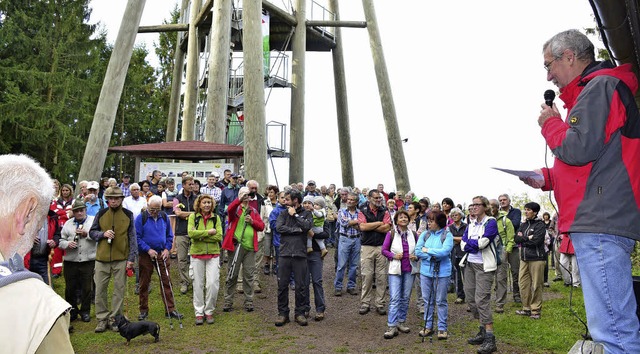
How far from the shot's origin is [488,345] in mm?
8273

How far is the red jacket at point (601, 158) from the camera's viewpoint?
9.23 ft

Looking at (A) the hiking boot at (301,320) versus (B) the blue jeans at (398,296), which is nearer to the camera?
(B) the blue jeans at (398,296)

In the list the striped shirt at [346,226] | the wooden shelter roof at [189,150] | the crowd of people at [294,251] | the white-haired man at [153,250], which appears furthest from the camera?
the wooden shelter roof at [189,150]

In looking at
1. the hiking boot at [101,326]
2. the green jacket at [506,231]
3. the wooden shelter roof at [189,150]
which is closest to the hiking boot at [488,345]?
the green jacket at [506,231]

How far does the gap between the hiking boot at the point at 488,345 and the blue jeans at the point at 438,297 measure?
87 centimetres

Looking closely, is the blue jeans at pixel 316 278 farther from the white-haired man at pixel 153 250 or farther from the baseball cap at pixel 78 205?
the baseball cap at pixel 78 205

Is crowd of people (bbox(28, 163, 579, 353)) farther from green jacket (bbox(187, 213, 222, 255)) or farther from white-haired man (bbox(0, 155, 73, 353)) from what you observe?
white-haired man (bbox(0, 155, 73, 353))

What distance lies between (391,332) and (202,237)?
3.72m

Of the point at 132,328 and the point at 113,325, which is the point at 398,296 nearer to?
the point at 132,328

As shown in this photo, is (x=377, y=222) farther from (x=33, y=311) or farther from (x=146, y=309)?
(x=33, y=311)

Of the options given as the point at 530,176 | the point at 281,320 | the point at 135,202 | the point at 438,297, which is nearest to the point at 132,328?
the point at 281,320

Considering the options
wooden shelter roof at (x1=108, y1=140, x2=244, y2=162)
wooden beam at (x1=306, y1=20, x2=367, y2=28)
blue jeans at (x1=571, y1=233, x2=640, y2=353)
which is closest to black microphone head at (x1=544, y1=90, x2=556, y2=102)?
blue jeans at (x1=571, y1=233, x2=640, y2=353)

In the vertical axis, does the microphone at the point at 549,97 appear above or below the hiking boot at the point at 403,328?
above

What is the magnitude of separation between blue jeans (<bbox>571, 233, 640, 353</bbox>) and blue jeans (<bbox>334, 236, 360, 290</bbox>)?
30.6 ft
